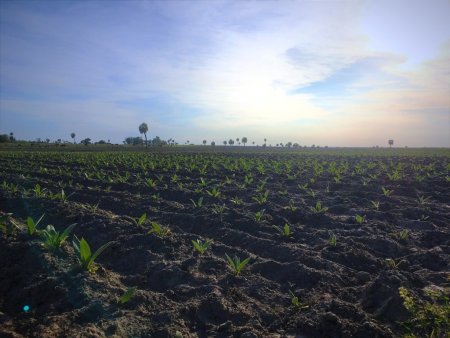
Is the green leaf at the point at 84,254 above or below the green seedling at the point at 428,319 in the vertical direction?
above

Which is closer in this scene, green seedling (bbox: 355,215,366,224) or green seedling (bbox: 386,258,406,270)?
green seedling (bbox: 386,258,406,270)

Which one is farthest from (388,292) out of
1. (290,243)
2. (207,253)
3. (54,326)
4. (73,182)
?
(73,182)

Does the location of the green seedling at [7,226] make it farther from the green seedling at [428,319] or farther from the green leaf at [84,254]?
the green seedling at [428,319]

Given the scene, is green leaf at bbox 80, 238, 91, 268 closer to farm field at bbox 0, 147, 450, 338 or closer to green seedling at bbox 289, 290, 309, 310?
farm field at bbox 0, 147, 450, 338

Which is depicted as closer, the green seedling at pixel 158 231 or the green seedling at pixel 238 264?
the green seedling at pixel 238 264

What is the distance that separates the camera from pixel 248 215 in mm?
7613

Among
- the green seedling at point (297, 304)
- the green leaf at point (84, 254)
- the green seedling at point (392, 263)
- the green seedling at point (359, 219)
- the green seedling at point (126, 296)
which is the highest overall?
the green leaf at point (84, 254)

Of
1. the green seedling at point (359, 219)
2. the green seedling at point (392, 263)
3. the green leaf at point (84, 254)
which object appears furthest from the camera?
the green seedling at point (359, 219)

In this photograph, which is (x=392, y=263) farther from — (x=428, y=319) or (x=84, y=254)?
(x=84, y=254)

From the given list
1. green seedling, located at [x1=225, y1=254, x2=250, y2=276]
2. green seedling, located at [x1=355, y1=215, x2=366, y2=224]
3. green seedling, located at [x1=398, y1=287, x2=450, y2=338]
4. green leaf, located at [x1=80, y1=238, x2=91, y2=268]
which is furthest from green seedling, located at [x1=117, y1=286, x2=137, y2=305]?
green seedling, located at [x1=355, y1=215, x2=366, y2=224]

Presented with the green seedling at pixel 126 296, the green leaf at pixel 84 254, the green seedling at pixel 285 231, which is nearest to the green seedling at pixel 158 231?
the green leaf at pixel 84 254

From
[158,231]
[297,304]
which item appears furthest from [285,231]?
[297,304]

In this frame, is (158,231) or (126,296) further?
(158,231)

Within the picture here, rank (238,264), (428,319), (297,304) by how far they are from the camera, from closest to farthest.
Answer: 1. (428,319)
2. (297,304)
3. (238,264)
